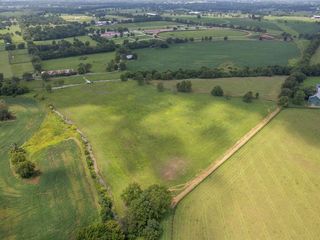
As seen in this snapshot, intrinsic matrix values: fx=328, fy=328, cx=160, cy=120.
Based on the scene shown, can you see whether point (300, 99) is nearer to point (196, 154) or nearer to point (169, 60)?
point (196, 154)

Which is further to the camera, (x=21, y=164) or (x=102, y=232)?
(x=21, y=164)

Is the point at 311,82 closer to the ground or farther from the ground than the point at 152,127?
farther from the ground

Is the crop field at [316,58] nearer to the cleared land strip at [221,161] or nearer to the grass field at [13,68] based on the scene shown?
the cleared land strip at [221,161]

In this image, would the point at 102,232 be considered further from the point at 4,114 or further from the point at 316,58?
the point at 316,58

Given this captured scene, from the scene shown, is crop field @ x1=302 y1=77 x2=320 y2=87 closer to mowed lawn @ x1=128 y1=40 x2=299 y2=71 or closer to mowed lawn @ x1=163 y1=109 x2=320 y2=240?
mowed lawn @ x1=128 y1=40 x2=299 y2=71

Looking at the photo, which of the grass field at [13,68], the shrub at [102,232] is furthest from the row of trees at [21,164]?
the grass field at [13,68]

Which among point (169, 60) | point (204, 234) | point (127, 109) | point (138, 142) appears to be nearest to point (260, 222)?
point (204, 234)

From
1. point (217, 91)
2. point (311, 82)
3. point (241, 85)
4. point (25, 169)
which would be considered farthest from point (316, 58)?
point (25, 169)
